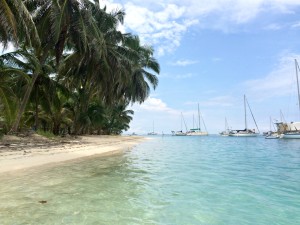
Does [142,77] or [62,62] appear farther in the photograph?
[142,77]

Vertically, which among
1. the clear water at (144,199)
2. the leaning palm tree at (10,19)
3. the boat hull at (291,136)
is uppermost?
the leaning palm tree at (10,19)

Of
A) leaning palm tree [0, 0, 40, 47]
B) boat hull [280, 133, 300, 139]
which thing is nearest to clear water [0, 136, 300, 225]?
leaning palm tree [0, 0, 40, 47]

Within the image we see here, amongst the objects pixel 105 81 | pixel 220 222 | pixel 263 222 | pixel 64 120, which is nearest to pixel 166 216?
pixel 220 222

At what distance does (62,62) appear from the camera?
29891 millimetres

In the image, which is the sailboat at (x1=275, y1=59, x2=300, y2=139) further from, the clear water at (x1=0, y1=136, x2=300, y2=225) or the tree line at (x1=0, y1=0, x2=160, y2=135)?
the clear water at (x1=0, y1=136, x2=300, y2=225)

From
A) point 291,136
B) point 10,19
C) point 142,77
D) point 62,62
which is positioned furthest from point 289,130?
point 10,19

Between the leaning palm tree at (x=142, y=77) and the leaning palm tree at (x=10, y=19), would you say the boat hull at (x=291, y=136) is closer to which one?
the leaning palm tree at (x=142, y=77)

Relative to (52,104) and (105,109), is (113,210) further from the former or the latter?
(105,109)

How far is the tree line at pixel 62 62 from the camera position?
62.0 feet

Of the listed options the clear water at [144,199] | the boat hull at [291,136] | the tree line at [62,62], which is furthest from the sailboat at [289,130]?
the clear water at [144,199]

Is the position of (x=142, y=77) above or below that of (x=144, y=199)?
above

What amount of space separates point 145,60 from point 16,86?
20545mm

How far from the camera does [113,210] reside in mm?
6555

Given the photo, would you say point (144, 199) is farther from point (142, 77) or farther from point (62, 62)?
point (142, 77)
